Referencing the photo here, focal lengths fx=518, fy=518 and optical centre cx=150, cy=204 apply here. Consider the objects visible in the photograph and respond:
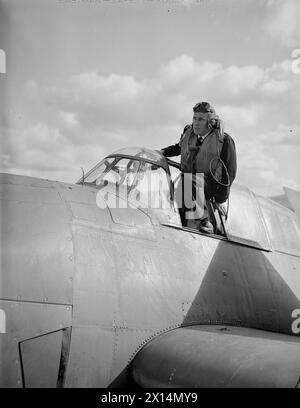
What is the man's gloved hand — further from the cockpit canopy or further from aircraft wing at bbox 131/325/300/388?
aircraft wing at bbox 131/325/300/388

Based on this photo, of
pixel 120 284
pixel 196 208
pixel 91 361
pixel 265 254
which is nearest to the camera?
pixel 91 361

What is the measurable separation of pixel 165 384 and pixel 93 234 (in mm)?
1414

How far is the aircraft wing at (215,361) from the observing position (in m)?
3.97

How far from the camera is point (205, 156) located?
6203mm

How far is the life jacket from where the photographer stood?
617cm

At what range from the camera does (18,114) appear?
211 inches

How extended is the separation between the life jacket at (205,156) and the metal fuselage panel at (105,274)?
2.96ft

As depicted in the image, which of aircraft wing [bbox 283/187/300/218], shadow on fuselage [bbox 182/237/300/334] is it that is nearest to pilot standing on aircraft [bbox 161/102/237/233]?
shadow on fuselage [bbox 182/237/300/334]

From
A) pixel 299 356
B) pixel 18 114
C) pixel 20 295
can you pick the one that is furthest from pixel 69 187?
pixel 299 356

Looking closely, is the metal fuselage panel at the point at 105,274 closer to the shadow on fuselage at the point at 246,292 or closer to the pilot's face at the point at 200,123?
the shadow on fuselage at the point at 246,292

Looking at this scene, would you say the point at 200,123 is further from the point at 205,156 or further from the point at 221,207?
the point at 221,207

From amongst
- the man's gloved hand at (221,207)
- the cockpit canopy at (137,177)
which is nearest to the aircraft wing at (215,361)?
the cockpit canopy at (137,177)

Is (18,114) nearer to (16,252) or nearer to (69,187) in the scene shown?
(69,187)

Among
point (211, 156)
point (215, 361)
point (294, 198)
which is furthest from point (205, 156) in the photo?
point (215, 361)
